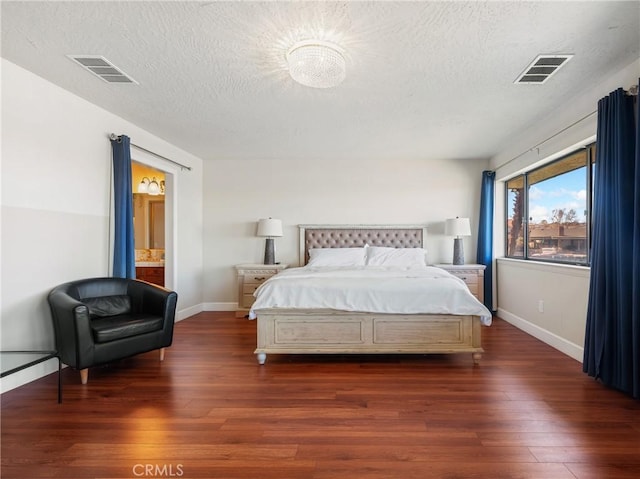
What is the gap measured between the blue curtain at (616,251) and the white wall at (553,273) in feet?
1.19

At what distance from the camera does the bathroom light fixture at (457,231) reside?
489cm

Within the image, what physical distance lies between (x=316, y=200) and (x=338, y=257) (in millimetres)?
1177

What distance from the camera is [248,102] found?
10.3 feet

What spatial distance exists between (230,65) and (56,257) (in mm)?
2307

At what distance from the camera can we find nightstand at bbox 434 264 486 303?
476 centimetres

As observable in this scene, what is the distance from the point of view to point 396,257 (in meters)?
4.68

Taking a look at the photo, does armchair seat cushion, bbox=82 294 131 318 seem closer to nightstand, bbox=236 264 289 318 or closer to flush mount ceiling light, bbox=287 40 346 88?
nightstand, bbox=236 264 289 318

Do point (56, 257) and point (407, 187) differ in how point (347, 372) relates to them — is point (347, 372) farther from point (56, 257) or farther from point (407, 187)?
point (407, 187)

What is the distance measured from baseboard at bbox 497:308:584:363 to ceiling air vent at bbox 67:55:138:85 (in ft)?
15.7

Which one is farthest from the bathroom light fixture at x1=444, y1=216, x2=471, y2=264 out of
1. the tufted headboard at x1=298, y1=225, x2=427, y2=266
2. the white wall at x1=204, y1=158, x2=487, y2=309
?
the tufted headboard at x1=298, y1=225, x2=427, y2=266

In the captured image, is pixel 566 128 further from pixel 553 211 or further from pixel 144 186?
pixel 144 186

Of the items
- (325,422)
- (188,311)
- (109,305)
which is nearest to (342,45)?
(325,422)

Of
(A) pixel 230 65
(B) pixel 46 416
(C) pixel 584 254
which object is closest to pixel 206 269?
(B) pixel 46 416

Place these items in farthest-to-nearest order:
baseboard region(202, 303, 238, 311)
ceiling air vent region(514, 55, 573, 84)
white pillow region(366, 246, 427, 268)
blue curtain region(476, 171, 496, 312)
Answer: baseboard region(202, 303, 238, 311), blue curtain region(476, 171, 496, 312), white pillow region(366, 246, 427, 268), ceiling air vent region(514, 55, 573, 84)
